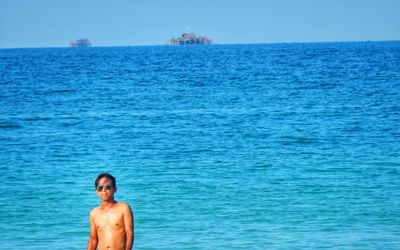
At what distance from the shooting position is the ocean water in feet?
52.3

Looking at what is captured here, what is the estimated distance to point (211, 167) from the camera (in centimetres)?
2316

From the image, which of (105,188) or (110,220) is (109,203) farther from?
(105,188)

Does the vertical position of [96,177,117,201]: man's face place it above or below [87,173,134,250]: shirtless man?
above

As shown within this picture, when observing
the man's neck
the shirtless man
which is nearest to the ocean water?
Result: the shirtless man

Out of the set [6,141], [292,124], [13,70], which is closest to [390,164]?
[292,124]

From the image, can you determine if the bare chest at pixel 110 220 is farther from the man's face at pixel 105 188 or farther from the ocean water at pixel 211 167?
the ocean water at pixel 211 167

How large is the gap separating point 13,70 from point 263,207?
68.5m

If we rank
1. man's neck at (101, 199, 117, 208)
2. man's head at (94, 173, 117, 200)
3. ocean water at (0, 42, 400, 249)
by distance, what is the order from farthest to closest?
1. ocean water at (0, 42, 400, 249)
2. man's neck at (101, 199, 117, 208)
3. man's head at (94, 173, 117, 200)

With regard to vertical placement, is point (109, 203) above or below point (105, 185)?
below

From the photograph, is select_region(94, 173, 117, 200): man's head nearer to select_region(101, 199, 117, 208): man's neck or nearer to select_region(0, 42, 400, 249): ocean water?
select_region(101, 199, 117, 208): man's neck

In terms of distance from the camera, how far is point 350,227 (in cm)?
1617

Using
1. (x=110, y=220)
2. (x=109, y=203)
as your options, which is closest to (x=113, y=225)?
(x=110, y=220)

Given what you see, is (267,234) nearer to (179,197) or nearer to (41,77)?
(179,197)

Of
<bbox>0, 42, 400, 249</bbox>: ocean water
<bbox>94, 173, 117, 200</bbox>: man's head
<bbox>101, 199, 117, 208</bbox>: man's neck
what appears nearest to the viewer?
<bbox>94, 173, 117, 200</bbox>: man's head
